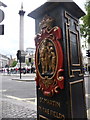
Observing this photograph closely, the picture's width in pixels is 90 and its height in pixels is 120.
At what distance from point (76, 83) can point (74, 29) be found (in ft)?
3.59

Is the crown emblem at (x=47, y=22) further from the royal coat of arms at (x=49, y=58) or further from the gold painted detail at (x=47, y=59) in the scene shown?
the gold painted detail at (x=47, y=59)

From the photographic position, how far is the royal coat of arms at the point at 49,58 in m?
2.63

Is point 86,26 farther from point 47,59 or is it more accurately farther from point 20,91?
point 47,59

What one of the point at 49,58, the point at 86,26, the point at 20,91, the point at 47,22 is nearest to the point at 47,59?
the point at 49,58

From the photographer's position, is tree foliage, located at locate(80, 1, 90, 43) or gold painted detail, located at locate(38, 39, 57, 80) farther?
tree foliage, located at locate(80, 1, 90, 43)

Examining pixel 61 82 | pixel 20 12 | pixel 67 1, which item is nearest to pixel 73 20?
pixel 67 1

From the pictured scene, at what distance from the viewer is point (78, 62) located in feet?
9.91

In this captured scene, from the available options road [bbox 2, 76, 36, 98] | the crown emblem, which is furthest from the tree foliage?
the crown emblem

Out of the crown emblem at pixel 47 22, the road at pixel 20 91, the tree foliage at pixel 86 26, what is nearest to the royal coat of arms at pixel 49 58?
the crown emblem at pixel 47 22

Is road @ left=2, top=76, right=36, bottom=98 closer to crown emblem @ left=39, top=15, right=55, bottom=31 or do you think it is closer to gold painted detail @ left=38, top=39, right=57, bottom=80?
gold painted detail @ left=38, top=39, right=57, bottom=80

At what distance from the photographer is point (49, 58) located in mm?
2846

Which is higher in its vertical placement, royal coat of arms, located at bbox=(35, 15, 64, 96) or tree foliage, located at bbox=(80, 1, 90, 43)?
tree foliage, located at bbox=(80, 1, 90, 43)

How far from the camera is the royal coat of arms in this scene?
263cm

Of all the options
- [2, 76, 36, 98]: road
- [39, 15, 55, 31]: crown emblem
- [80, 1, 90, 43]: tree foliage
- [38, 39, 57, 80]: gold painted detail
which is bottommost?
[2, 76, 36, 98]: road
